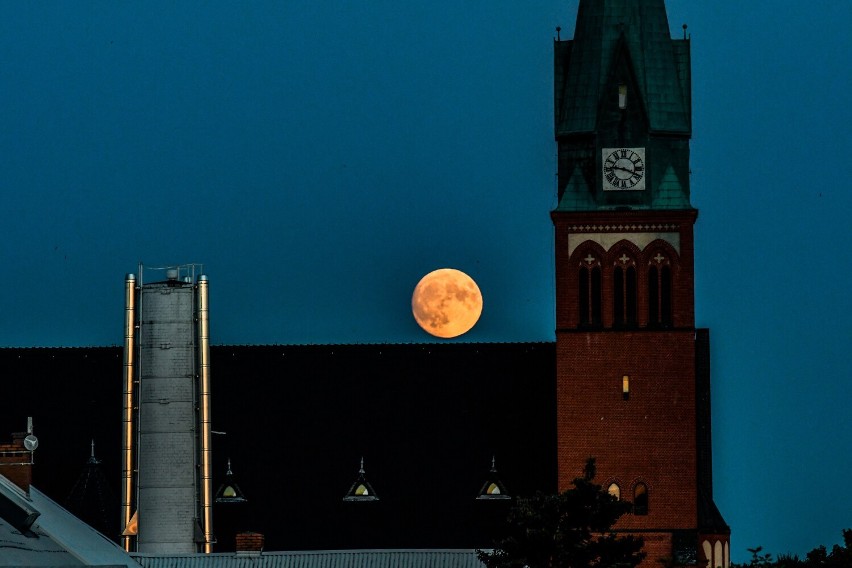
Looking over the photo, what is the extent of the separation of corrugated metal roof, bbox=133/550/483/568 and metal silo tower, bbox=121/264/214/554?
43.1 ft

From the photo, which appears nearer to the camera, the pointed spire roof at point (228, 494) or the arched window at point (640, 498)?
the arched window at point (640, 498)

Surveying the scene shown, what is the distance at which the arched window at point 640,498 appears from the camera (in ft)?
302

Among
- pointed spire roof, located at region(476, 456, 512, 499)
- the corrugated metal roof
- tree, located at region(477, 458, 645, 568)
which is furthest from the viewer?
pointed spire roof, located at region(476, 456, 512, 499)

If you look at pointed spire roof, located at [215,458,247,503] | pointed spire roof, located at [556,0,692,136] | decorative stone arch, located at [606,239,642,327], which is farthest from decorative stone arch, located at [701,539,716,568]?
pointed spire roof, located at [215,458,247,503]

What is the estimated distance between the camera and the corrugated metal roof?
78.4 metres

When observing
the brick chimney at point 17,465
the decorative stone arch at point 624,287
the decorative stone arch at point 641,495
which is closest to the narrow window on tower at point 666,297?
the decorative stone arch at point 624,287

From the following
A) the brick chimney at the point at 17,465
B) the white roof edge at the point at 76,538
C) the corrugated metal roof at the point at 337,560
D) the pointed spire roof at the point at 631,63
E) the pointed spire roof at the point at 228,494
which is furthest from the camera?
the pointed spire roof at the point at 228,494

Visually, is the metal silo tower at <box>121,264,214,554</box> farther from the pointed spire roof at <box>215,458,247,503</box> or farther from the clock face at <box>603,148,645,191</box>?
the clock face at <box>603,148,645,191</box>

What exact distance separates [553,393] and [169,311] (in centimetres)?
1436

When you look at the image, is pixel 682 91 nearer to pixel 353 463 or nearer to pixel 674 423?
pixel 674 423

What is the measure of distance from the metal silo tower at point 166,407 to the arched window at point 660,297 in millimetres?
15990

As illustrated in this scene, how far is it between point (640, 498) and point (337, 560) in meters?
16.8

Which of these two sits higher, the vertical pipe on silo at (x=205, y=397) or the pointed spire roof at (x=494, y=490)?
the vertical pipe on silo at (x=205, y=397)

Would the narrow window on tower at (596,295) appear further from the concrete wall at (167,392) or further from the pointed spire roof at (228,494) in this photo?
the pointed spire roof at (228,494)
